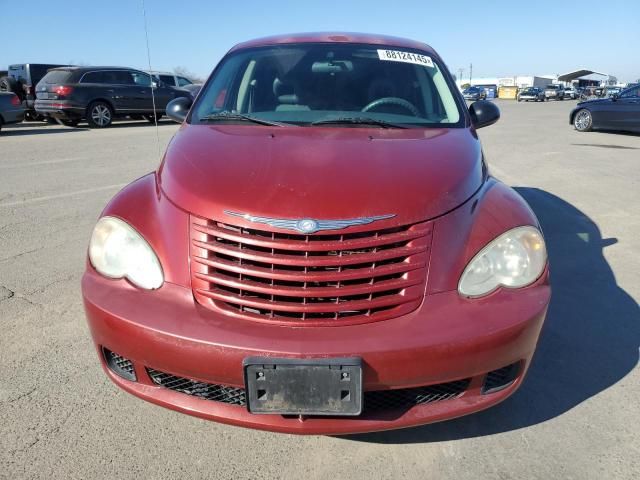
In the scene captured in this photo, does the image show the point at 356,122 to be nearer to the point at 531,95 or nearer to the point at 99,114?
the point at 99,114

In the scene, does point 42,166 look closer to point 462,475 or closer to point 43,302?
point 43,302

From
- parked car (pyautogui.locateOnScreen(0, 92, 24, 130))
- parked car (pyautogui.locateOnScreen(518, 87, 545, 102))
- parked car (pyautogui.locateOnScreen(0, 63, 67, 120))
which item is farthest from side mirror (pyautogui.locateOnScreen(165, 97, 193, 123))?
parked car (pyautogui.locateOnScreen(518, 87, 545, 102))

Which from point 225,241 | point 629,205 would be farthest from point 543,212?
point 225,241

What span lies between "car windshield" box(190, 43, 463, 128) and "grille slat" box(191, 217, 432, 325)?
3.55 feet

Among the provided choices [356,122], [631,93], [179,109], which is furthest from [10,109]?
[631,93]

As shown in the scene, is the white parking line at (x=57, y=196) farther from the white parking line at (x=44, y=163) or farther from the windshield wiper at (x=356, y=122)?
the windshield wiper at (x=356, y=122)

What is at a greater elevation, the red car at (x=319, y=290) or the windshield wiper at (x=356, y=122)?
the windshield wiper at (x=356, y=122)

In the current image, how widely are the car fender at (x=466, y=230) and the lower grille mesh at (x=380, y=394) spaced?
37cm

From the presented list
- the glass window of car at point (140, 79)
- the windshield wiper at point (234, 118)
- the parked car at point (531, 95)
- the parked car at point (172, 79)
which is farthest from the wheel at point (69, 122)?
the parked car at point (531, 95)

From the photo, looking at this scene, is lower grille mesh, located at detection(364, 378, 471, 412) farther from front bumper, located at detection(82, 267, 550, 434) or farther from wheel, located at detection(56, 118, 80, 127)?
wheel, located at detection(56, 118, 80, 127)

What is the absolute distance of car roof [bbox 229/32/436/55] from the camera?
3.50m

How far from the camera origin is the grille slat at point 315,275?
1.86 meters

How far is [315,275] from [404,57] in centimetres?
215

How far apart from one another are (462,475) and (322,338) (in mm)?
822
